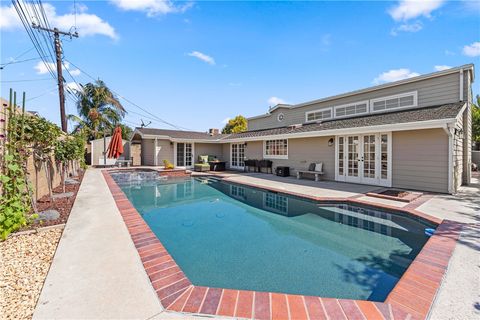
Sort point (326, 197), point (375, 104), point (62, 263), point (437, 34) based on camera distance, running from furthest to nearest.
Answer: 1. point (375, 104)
2. point (437, 34)
3. point (326, 197)
4. point (62, 263)

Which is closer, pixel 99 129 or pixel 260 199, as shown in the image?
pixel 260 199

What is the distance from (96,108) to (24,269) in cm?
2557

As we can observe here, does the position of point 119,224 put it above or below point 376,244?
above

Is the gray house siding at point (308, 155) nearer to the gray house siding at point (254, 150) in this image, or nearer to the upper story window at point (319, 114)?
the gray house siding at point (254, 150)

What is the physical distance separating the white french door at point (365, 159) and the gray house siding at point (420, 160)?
292 millimetres

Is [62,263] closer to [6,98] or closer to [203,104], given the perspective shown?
[6,98]

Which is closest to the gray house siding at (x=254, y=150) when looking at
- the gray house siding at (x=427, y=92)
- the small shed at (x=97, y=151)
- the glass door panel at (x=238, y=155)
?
the glass door panel at (x=238, y=155)

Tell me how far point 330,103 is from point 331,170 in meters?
5.29

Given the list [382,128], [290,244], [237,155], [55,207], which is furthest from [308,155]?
[55,207]

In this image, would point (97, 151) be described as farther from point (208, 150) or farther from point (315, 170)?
point (315, 170)

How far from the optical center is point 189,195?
9398 mm

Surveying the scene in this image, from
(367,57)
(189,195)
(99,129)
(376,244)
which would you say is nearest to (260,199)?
(189,195)

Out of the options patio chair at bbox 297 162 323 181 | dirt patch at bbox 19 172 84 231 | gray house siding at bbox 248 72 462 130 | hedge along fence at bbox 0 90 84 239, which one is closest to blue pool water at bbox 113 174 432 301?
dirt patch at bbox 19 172 84 231

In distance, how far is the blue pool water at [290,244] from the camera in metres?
3.14
